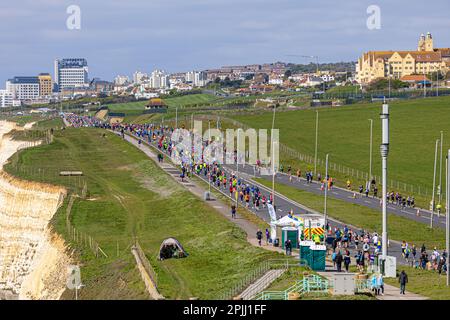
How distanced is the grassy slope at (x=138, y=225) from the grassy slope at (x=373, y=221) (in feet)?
27.2

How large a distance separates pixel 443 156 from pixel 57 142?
174 ft

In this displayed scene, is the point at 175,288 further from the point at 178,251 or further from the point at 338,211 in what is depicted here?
the point at 338,211

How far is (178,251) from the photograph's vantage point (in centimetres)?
6275

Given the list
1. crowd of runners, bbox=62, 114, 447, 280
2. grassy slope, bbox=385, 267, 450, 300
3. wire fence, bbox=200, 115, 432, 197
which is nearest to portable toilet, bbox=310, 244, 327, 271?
crowd of runners, bbox=62, 114, 447, 280

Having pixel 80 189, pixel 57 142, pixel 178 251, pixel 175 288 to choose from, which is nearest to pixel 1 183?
pixel 80 189

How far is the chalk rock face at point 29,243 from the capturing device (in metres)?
72.7

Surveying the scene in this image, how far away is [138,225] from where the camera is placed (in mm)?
82000

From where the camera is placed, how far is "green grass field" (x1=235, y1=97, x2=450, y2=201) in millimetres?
116562

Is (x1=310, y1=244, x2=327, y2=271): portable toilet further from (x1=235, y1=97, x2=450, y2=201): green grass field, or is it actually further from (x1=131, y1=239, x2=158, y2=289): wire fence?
(x1=235, y1=97, x2=450, y2=201): green grass field

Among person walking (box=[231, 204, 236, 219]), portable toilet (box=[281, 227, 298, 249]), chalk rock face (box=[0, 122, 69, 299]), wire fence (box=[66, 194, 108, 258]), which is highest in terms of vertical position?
portable toilet (box=[281, 227, 298, 249])

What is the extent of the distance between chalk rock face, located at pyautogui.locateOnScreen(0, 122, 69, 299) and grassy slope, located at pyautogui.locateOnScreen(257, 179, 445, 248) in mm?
18838

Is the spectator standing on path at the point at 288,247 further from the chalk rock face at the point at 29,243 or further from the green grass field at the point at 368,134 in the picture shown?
the green grass field at the point at 368,134

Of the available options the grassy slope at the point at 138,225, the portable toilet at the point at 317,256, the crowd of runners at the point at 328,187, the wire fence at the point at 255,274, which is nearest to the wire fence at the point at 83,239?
the grassy slope at the point at 138,225

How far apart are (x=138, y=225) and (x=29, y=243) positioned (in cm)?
1133
